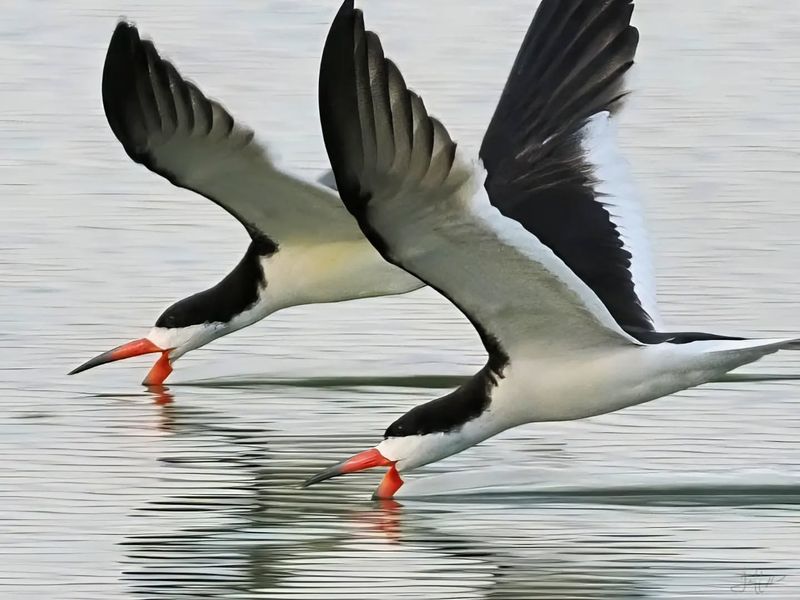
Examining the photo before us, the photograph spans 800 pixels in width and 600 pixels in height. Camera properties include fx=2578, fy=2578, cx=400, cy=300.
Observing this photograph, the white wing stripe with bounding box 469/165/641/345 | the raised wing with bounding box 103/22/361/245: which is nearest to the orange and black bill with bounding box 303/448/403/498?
the white wing stripe with bounding box 469/165/641/345

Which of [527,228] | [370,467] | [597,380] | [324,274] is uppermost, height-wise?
[527,228]

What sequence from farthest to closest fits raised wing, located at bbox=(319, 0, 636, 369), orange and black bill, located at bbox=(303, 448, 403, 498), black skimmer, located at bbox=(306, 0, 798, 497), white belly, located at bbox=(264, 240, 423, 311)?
1. white belly, located at bbox=(264, 240, 423, 311)
2. orange and black bill, located at bbox=(303, 448, 403, 498)
3. black skimmer, located at bbox=(306, 0, 798, 497)
4. raised wing, located at bbox=(319, 0, 636, 369)

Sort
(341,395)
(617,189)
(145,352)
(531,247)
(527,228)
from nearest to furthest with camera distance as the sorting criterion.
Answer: (531,247) < (527,228) < (617,189) < (341,395) < (145,352)

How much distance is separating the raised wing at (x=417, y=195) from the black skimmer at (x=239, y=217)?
1.79 m

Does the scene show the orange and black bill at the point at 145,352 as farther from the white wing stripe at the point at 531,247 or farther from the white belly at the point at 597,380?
the white wing stripe at the point at 531,247

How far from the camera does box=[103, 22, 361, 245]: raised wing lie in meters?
8.36

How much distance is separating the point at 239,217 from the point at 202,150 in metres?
0.72

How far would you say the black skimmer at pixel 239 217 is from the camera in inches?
336

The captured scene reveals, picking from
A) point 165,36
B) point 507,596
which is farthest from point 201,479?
point 165,36

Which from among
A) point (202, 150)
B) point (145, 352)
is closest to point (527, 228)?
point (202, 150)

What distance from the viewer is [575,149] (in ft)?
27.0

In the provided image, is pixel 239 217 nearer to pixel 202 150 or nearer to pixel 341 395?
pixel 202 150

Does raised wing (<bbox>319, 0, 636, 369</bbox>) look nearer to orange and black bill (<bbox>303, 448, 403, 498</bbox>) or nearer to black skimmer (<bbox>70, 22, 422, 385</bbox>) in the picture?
orange and black bill (<bbox>303, 448, 403, 498</bbox>)

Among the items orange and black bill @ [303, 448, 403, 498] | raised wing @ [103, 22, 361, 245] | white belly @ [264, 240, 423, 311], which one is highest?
raised wing @ [103, 22, 361, 245]
